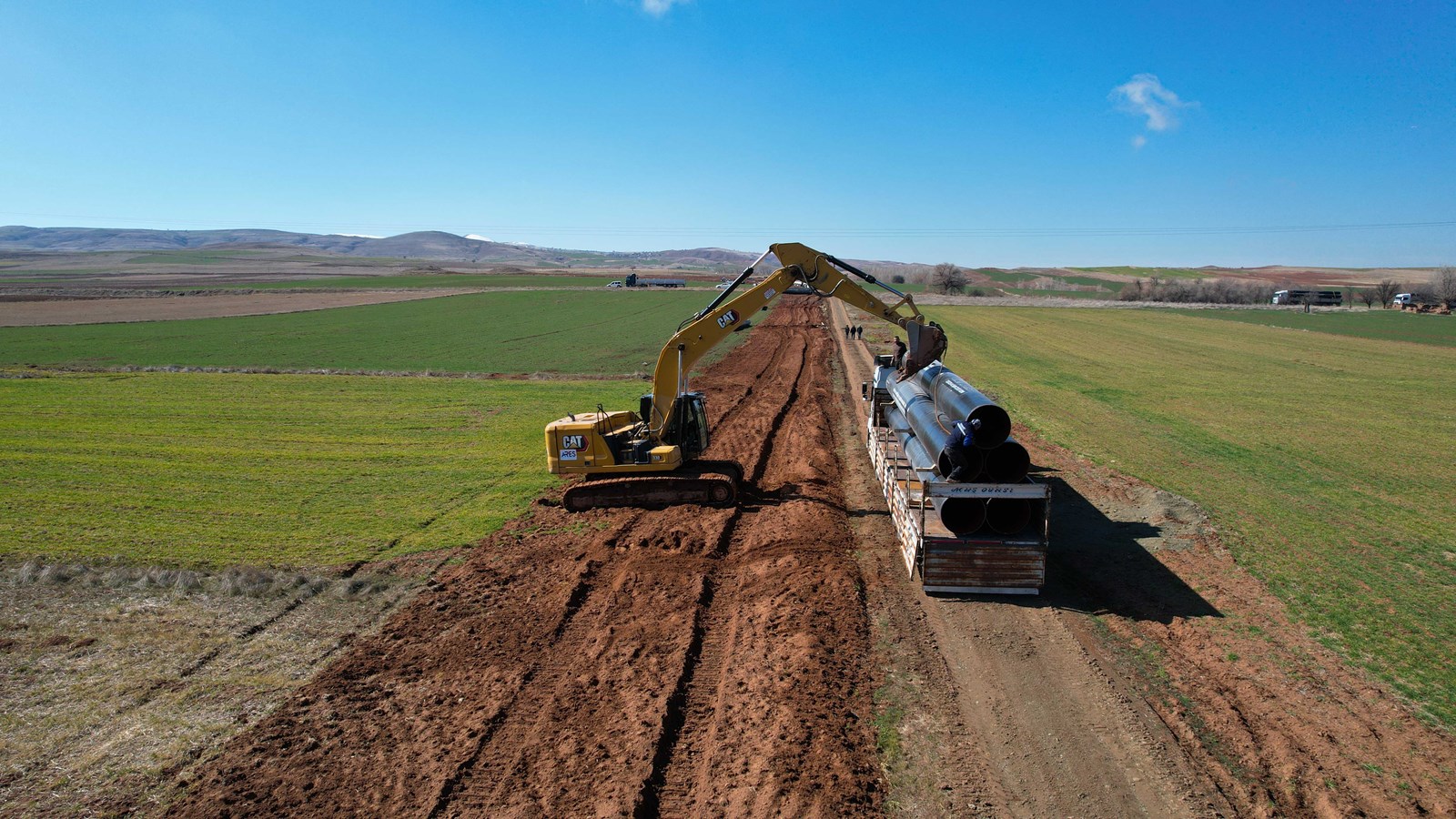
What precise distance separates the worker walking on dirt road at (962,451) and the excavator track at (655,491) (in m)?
5.41

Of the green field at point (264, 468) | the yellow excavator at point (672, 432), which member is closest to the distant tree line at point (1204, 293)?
the green field at point (264, 468)

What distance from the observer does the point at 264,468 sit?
19.3m

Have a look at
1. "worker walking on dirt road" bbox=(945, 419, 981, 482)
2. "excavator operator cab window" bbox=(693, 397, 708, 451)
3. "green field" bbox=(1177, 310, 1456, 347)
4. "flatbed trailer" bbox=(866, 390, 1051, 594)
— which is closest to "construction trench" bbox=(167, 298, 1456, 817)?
"flatbed trailer" bbox=(866, 390, 1051, 594)

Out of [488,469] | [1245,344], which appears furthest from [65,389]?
[1245,344]

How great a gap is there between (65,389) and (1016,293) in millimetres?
116746

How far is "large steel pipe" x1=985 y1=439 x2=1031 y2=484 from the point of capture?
40.4 feet

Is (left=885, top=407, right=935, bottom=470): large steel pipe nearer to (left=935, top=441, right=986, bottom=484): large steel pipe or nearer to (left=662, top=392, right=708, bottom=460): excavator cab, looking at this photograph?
(left=935, top=441, right=986, bottom=484): large steel pipe

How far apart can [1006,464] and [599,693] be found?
7.33 metres

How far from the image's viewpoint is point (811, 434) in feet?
74.3

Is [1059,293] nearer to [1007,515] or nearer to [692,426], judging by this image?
[692,426]

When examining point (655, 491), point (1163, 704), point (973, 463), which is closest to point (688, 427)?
point (655, 491)

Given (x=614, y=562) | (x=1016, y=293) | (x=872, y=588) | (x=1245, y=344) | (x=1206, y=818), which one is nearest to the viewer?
(x=1206, y=818)

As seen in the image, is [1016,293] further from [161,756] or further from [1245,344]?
[161,756]

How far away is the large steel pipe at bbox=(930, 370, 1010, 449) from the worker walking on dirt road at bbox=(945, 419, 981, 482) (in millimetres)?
78
